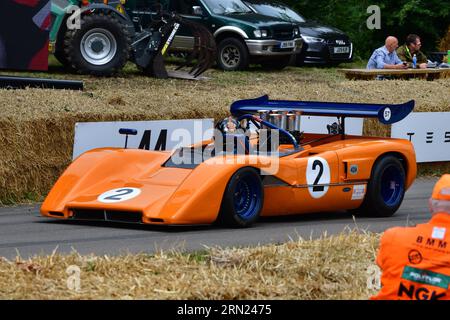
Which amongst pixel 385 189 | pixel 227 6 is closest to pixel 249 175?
pixel 385 189

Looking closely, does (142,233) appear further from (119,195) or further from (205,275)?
(205,275)

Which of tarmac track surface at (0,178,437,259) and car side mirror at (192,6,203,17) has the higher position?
car side mirror at (192,6,203,17)

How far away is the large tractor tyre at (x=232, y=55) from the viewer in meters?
21.4

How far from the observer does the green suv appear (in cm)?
2156

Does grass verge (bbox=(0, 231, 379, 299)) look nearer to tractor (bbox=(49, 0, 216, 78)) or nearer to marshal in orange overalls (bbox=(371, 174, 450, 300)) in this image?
marshal in orange overalls (bbox=(371, 174, 450, 300))

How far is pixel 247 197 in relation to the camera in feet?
36.0

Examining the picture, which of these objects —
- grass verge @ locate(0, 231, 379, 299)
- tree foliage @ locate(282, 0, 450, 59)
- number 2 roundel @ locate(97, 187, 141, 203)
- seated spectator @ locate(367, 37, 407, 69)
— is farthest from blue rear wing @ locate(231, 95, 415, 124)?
tree foliage @ locate(282, 0, 450, 59)

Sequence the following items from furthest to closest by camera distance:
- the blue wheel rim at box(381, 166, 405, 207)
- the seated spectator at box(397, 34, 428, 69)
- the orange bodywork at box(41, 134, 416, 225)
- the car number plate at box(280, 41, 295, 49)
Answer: the car number plate at box(280, 41, 295, 49), the seated spectator at box(397, 34, 428, 69), the blue wheel rim at box(381, 166, 405, 207), the orange bodywork at box(41, 134, 416, 225)

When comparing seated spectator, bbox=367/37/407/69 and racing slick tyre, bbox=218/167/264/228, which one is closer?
racing slick tyre, bbox=218/167/264/228

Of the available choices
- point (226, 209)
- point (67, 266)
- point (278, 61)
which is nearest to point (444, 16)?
point (278, 61)

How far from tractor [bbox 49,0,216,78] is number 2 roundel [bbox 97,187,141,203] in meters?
7.28

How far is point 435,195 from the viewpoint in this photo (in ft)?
18.6

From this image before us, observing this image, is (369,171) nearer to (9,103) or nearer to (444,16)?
(9,103)

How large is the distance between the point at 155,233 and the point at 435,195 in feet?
16.5
